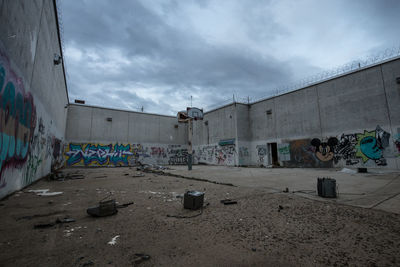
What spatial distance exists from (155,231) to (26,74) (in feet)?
19.4

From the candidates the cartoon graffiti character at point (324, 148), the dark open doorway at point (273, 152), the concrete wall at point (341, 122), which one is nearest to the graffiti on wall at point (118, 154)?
the concrete wall at point (341, 122)

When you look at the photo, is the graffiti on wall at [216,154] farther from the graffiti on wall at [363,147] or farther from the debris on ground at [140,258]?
the debris on ground at [140,258]

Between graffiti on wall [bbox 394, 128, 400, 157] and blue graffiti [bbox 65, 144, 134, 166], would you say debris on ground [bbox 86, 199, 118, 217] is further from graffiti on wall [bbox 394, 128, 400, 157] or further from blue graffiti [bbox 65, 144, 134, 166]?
blue graffiti [bbox 65, 144, 134, 166]

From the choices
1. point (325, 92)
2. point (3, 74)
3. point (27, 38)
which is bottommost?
point (3, 74)

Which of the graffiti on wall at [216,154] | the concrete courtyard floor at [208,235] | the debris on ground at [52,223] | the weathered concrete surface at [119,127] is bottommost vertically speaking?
the concrete courtyard floor at [208,235]

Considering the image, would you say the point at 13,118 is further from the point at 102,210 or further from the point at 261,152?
the point at 261,152

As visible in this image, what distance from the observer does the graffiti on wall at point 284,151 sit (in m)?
17.1

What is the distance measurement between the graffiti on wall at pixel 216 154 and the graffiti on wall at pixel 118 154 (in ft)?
10.7

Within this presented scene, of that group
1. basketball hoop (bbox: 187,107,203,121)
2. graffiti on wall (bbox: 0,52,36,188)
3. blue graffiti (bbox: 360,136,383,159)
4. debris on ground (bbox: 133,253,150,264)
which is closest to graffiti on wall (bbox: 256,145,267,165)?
basketball hoop (bbox: 187,107,203,121)

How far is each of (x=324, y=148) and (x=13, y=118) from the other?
1791 centimetres

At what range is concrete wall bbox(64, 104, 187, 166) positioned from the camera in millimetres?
19922

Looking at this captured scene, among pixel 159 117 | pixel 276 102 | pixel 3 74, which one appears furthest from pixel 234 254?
pixel 159 117

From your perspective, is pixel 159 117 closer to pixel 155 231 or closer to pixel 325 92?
pixel 325 92

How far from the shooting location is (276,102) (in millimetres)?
18500
